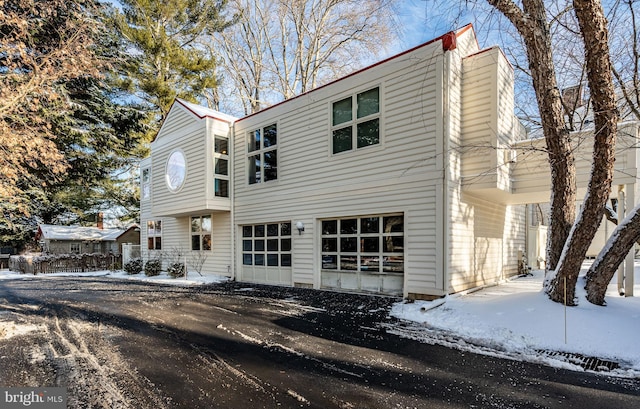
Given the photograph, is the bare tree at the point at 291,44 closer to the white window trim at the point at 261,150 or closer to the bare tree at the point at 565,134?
the white window trim at the point at 261,150

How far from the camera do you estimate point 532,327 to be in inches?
193

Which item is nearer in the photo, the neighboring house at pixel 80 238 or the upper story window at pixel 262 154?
the upper story window at pixel 262 154

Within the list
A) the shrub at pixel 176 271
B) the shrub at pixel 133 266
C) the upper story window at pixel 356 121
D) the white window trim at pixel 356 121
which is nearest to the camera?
the white window trim at pixel 356 121

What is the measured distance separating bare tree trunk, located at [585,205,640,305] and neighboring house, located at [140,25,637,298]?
2099mm

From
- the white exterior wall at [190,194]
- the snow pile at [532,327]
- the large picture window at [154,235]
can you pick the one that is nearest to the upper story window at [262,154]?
the white exterior wall at [190,194]

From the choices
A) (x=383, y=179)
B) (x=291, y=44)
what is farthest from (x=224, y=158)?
(x=291, y=44)

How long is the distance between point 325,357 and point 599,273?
15.5 ft

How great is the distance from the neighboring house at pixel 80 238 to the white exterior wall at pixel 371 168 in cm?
1673

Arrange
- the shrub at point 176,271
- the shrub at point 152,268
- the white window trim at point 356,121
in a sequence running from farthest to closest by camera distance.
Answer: the shrub at point 152,268 < the shrub at point 176,271 < the white window trim at point 356,121

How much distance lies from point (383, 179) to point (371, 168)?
0.45m

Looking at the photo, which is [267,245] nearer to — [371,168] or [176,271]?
[176,271]

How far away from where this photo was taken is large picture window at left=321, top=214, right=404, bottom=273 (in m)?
7.82

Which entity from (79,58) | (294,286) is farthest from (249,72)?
(294,286)

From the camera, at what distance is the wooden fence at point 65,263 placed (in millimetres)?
17078
